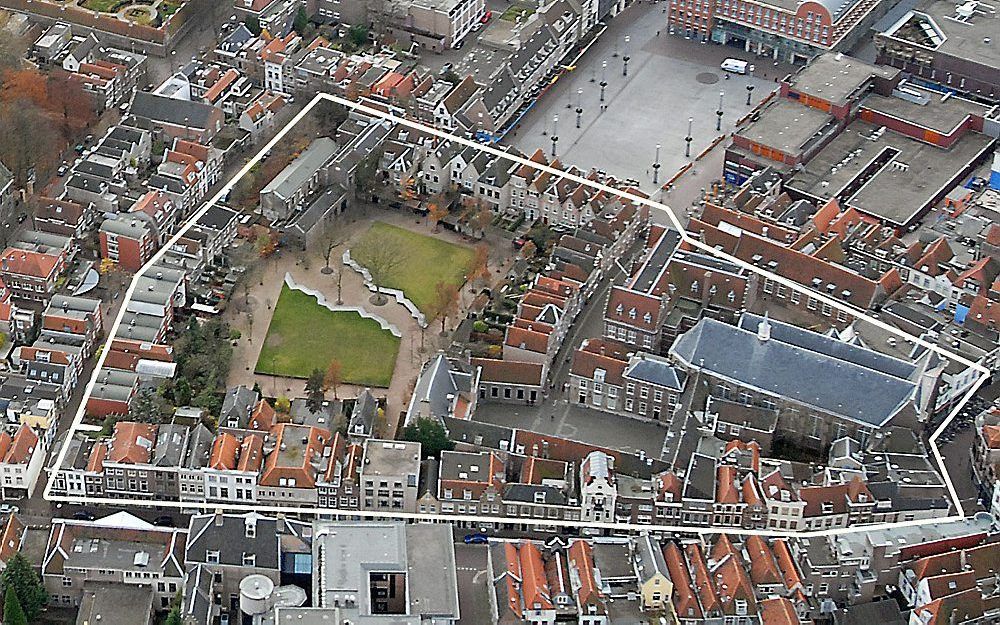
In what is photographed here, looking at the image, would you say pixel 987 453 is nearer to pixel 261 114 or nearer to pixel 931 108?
pixel 931 108

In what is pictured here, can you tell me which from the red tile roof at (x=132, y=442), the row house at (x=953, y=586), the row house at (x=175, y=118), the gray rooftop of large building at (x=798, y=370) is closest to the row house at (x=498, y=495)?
the gray rooftop of large building at (x=798, y=370)

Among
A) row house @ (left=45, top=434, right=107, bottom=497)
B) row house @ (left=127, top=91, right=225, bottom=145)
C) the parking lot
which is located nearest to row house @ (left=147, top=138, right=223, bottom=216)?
row house @ (left=127, top=91, right=225, bottom=145)

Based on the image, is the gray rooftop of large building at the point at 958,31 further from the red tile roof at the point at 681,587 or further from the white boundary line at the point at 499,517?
the red tile roof at the point at 681,587

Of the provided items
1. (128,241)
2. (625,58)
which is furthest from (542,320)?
(625,58)

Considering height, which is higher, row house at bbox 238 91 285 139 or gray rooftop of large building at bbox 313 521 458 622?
gray rooftop of large building at bbox 313 521 458 622

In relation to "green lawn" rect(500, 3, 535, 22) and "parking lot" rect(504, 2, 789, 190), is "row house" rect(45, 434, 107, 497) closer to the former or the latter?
"parking lot" rect(504, 2, 789, 190)
